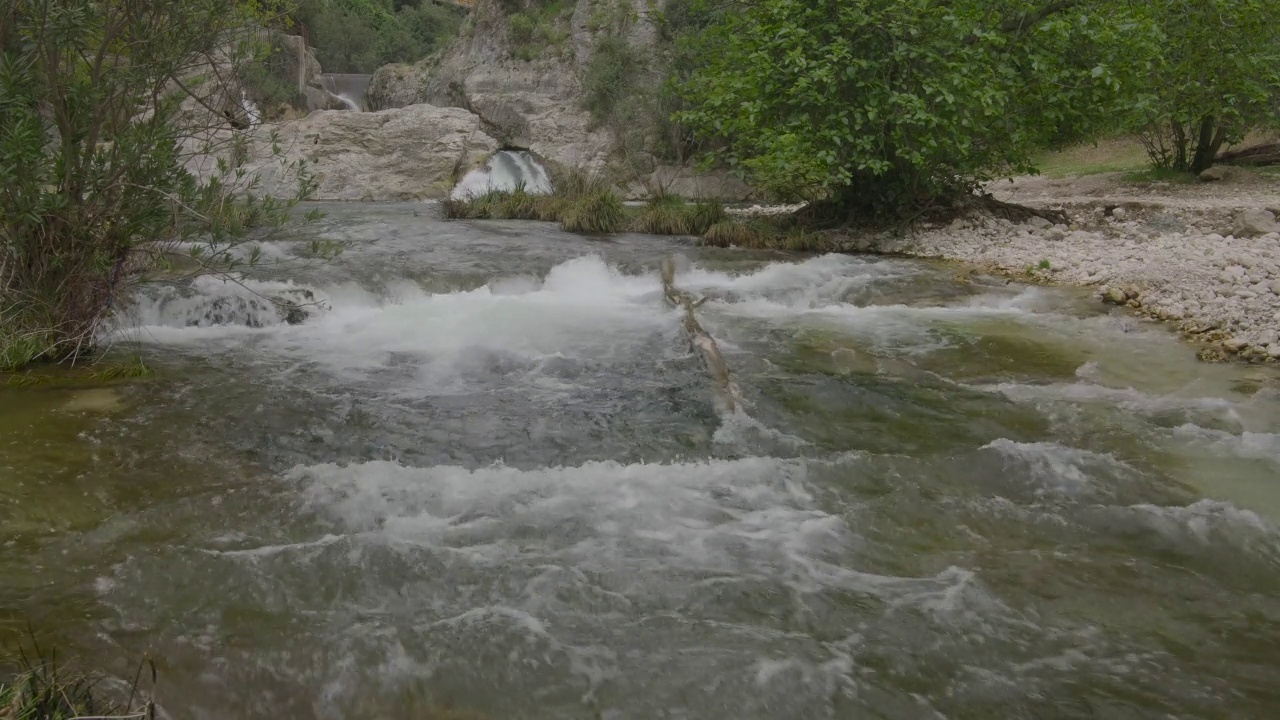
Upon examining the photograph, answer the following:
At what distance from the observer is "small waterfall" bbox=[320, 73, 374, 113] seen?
40.2 meters

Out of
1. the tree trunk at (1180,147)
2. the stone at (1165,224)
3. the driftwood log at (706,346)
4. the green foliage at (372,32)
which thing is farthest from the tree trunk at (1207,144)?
the green foliage at (372,32)

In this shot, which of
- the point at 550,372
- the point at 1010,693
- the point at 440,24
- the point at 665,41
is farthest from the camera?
the point at 440,24

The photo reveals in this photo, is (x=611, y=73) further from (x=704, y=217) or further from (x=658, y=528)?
Result: (x=658, y=528)

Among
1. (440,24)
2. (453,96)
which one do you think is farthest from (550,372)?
(440,24)

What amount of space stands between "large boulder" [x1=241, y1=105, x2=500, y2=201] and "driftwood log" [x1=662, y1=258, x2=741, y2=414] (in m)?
14.4

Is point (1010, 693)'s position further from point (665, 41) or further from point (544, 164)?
point (665, 41)

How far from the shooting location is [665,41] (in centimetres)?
2839

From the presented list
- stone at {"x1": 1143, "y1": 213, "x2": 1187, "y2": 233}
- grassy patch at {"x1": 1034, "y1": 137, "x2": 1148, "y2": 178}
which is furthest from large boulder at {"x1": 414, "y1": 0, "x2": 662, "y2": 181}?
stone at {"x1": 1143, "y1": 213, "x2": 1187, "y2": 233}

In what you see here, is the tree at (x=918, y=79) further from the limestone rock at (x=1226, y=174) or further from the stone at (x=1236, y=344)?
the stone at (x=1236, y=344)

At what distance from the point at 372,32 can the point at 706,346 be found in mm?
45697

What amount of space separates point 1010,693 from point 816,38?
33.2 feet

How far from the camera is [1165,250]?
10406 mm

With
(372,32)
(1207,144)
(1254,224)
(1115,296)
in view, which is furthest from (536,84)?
(1115,296)

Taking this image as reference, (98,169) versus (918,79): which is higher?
(918,79)
